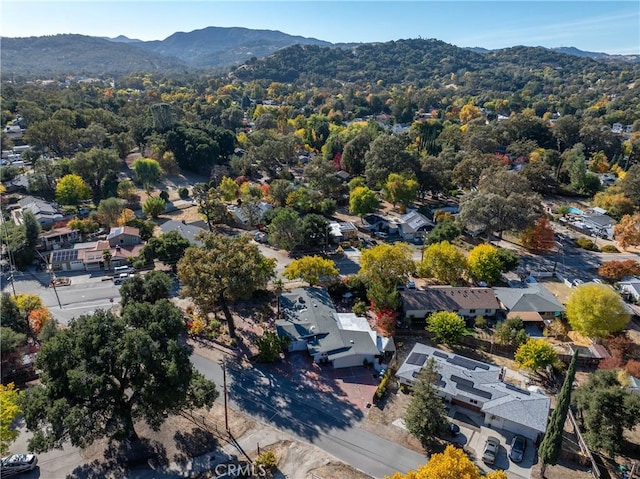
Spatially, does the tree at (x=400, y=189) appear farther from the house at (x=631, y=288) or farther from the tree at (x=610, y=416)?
the tree at (x=610, y=416)

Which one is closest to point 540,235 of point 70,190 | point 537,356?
point 537,356

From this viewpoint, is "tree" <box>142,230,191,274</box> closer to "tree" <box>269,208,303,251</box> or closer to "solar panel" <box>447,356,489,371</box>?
"tree" <box>269,208,303,251</box>

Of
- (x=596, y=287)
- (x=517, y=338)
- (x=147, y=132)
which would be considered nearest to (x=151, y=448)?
(x=517, y=338)

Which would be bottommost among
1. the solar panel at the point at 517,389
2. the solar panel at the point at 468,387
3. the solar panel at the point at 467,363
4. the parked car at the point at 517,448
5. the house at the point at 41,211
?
the parked car at the point at 517,448

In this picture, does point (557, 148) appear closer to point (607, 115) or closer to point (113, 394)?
point (607, 115)

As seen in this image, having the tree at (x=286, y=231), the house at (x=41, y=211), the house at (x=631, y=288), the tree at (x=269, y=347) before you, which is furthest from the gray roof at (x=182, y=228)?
the house at (x=631, y=288)

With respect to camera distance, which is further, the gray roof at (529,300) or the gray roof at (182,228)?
the gray roof at (182,228)

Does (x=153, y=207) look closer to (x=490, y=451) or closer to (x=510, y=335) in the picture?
(x=510, y=335)
